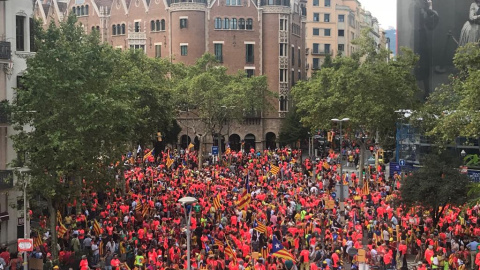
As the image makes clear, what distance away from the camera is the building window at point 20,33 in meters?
32.0

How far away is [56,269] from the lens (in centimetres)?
2331

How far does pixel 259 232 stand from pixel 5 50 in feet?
45.5

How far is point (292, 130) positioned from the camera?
264 feet

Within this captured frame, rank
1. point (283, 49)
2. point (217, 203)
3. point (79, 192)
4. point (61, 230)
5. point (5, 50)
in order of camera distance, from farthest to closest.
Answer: point (283, 49) < point (217, 203) < point (5, 50) < point (61, 230) < point (79, 192)

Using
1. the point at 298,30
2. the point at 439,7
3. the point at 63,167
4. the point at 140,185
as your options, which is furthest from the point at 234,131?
the point at 63,167

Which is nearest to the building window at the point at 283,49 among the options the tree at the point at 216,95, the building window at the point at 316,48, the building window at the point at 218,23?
the building window at the point at 218,23

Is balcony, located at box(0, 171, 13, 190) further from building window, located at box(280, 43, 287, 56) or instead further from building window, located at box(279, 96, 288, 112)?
building window, located at box(280, 43, 287, 56)

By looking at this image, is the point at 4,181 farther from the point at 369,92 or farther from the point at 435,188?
the point at 369,92

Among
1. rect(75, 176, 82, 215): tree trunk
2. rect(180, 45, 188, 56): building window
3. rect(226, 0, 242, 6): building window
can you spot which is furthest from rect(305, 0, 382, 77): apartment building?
rect(75, 176, 82, 215): tree trunk

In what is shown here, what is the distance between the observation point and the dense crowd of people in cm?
2544

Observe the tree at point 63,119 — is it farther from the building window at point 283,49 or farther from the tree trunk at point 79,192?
the building window at point 283,49

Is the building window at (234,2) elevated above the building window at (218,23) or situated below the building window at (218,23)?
above

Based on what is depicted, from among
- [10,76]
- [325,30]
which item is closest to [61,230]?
[10,76]

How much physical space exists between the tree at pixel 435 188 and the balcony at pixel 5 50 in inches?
766
